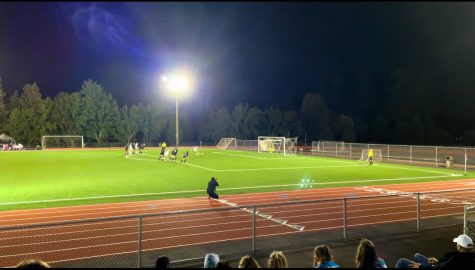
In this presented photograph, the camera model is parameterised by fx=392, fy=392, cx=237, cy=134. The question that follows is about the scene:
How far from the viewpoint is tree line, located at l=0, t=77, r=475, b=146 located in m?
88.9

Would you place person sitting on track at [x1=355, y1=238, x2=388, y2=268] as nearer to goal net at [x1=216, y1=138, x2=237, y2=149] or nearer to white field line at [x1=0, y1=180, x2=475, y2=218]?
white field line at [x1=0, y1=180, x2=475, y2=218]

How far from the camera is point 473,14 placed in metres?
29.7

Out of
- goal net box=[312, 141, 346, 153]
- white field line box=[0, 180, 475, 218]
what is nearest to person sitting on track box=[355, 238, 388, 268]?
white field line box=[0, 180, 475, 218]

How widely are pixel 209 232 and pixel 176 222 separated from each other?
66.3 inches

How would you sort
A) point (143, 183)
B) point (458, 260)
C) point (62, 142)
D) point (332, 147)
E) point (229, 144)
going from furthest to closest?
point (62, 142) < point (229, 144) < point (332, 147) < point (143, 183) < point (458, 260)

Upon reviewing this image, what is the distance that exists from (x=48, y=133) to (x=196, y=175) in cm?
7087

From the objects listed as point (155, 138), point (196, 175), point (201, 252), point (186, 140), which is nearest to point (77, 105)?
point (155, 138)

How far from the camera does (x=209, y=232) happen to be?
11984mm

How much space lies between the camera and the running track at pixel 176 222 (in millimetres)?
10453

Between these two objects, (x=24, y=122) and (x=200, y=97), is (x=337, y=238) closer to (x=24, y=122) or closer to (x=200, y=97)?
(x=24, y=122)

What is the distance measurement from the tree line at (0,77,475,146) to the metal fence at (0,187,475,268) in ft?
265

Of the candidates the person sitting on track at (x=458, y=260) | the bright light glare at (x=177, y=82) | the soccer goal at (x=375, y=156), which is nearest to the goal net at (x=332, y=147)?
the soccer goal at (x=375, y=156)

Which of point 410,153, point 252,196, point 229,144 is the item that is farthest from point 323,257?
point 229,144

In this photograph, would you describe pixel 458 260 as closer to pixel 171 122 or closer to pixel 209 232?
pixel 209 232
